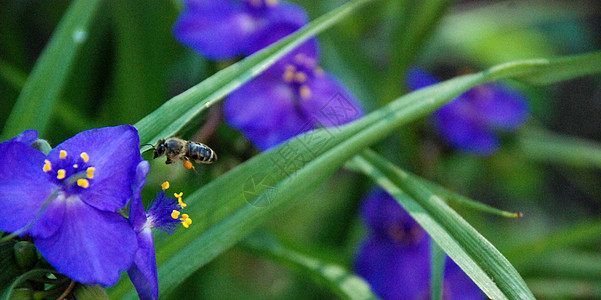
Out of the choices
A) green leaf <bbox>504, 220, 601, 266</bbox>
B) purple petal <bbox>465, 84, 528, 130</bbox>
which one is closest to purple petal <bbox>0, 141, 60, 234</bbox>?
green leaf <bbox>504, 220, 601, 266</bbox>

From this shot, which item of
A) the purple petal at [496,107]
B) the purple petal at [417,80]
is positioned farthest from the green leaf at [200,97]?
the purple petal at [496,107]

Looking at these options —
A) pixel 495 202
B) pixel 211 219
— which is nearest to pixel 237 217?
pixel 211 219

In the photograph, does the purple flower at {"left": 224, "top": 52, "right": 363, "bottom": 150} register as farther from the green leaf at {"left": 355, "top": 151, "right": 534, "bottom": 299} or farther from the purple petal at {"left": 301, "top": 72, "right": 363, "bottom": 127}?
the green leaf at {"left": 355, "top": 151, "right": 534, "bottom": 299}

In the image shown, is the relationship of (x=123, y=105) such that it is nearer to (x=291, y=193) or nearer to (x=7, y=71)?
(x=7, y=71)

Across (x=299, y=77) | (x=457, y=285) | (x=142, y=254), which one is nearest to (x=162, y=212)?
(x=142, y=254)

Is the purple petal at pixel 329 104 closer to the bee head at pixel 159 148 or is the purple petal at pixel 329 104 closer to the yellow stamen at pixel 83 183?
the bee head at pixel 159 148
